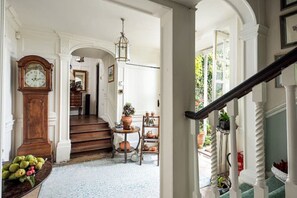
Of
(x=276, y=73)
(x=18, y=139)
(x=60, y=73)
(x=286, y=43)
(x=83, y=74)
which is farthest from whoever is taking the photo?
(x=83, y=74)

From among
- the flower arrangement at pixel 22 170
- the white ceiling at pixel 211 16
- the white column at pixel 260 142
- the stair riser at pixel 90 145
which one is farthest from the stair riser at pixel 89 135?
the white column at pixel 260 142

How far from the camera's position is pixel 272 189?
1478 mm

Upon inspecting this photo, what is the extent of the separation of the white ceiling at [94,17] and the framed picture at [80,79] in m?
4.01

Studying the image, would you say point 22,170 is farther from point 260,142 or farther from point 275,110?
point 275,110

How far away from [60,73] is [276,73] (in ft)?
11.5

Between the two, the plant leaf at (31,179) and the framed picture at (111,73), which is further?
the framed picture at (111,73)

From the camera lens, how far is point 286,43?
1.75 meters

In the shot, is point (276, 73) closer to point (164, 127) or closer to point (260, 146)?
point (260, 146)

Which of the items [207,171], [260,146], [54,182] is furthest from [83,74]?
[260,146]

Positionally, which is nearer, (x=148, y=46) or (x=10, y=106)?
(x=10, y=106)

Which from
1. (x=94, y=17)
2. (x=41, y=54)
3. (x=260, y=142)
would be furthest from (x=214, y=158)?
(x=41, y=54)

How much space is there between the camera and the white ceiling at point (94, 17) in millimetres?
2367

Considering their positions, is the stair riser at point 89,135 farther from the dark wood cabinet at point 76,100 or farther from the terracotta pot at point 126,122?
the dark wood cabinet at point 76,100

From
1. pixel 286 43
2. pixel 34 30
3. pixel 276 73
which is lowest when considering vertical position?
pixel 276 73
